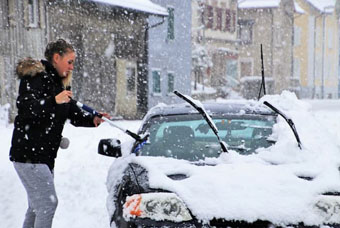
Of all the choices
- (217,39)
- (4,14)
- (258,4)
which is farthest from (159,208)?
(258,4)

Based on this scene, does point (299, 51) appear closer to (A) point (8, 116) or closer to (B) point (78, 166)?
(A) point (8, 116)

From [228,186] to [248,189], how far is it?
0.37 feet

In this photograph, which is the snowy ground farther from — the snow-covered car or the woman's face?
the woman's face

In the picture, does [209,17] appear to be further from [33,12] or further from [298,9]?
[33,12]

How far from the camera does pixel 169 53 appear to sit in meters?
28.1

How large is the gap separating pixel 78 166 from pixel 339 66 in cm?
5401

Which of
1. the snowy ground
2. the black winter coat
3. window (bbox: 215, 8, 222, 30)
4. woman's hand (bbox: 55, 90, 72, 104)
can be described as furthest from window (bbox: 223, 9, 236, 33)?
woman's hand (bbox: 55, 90, 72, 104)

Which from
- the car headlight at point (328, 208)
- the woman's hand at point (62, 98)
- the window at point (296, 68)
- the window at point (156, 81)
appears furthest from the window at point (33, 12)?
the window at point (296, 68)

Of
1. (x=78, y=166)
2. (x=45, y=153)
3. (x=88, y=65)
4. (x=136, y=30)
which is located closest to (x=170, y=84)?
(x=136, y=30)

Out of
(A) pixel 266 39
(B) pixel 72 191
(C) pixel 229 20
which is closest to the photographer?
(B) pixel 72 191

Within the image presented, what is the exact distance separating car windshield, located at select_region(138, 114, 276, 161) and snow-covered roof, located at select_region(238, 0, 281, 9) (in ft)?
137

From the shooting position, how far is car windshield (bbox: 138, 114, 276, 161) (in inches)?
159

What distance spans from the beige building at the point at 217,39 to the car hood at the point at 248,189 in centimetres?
3500

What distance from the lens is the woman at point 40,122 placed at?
364 cm
